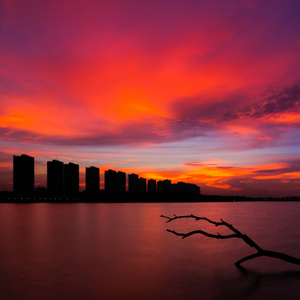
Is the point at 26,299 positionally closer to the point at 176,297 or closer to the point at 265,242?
the point at 176,297

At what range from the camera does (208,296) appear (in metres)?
12.5

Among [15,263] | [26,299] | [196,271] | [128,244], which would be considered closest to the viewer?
[26,299]

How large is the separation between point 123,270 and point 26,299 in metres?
6.34

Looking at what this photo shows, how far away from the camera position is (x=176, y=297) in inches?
495

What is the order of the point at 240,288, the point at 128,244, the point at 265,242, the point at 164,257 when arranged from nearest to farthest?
the point at 240,288, the point at 164,257, the point at 128,244, the point at 265,242

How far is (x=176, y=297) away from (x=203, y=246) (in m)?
14.9

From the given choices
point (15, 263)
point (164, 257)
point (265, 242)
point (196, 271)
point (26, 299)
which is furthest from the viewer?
point (265, 242)

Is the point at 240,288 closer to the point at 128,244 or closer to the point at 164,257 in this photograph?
the point at 164,257

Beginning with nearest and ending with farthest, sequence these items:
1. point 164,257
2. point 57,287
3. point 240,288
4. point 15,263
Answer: point 240,288 → point 57,287 → point 15,263 → point 164,257

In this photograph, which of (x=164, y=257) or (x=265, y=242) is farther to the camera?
(x=265, y=242)

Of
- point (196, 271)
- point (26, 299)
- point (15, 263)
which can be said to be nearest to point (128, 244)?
point (15, 263)

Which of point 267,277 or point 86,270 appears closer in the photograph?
point 267,277

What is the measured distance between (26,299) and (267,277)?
1006 centimetres

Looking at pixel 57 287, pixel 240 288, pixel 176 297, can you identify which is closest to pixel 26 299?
pixel 57 287
